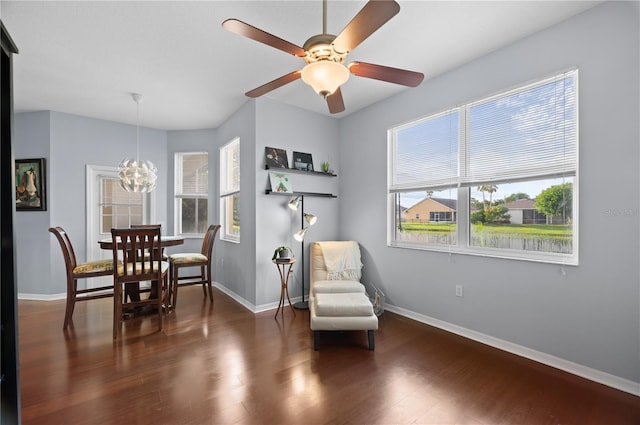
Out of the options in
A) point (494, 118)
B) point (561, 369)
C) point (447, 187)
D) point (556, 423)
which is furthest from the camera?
point (447, 187)

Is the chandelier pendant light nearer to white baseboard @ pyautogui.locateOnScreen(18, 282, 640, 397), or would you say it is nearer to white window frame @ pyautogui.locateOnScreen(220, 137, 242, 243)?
white window frame @ pyautogui.locateOnScreen(220, 137, 242, 243)

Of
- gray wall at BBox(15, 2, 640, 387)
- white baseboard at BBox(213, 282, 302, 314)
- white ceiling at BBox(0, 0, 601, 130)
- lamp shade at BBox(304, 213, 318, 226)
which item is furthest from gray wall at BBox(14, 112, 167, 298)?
lamp shade at BBox(304, 213, 318, 226)

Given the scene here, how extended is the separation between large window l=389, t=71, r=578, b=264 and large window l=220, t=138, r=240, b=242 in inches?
95.4

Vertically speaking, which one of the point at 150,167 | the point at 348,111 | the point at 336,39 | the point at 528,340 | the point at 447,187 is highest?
the point at 348,111

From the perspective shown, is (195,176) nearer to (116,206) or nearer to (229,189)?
(229,189)

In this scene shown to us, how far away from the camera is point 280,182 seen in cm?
358

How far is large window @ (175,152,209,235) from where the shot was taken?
4912 mm

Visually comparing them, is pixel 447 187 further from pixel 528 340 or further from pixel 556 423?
pixel 556 423

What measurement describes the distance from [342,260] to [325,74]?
2366mm

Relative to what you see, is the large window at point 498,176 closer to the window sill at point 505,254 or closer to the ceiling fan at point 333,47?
the window sill at point 505,254

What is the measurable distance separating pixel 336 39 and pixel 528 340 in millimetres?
2677

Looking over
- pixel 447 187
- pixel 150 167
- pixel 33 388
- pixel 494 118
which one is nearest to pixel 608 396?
pixel 447 187

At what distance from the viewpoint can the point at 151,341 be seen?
2650 millimetres

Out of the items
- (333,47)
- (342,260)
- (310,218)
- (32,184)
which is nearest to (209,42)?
(333,47)
